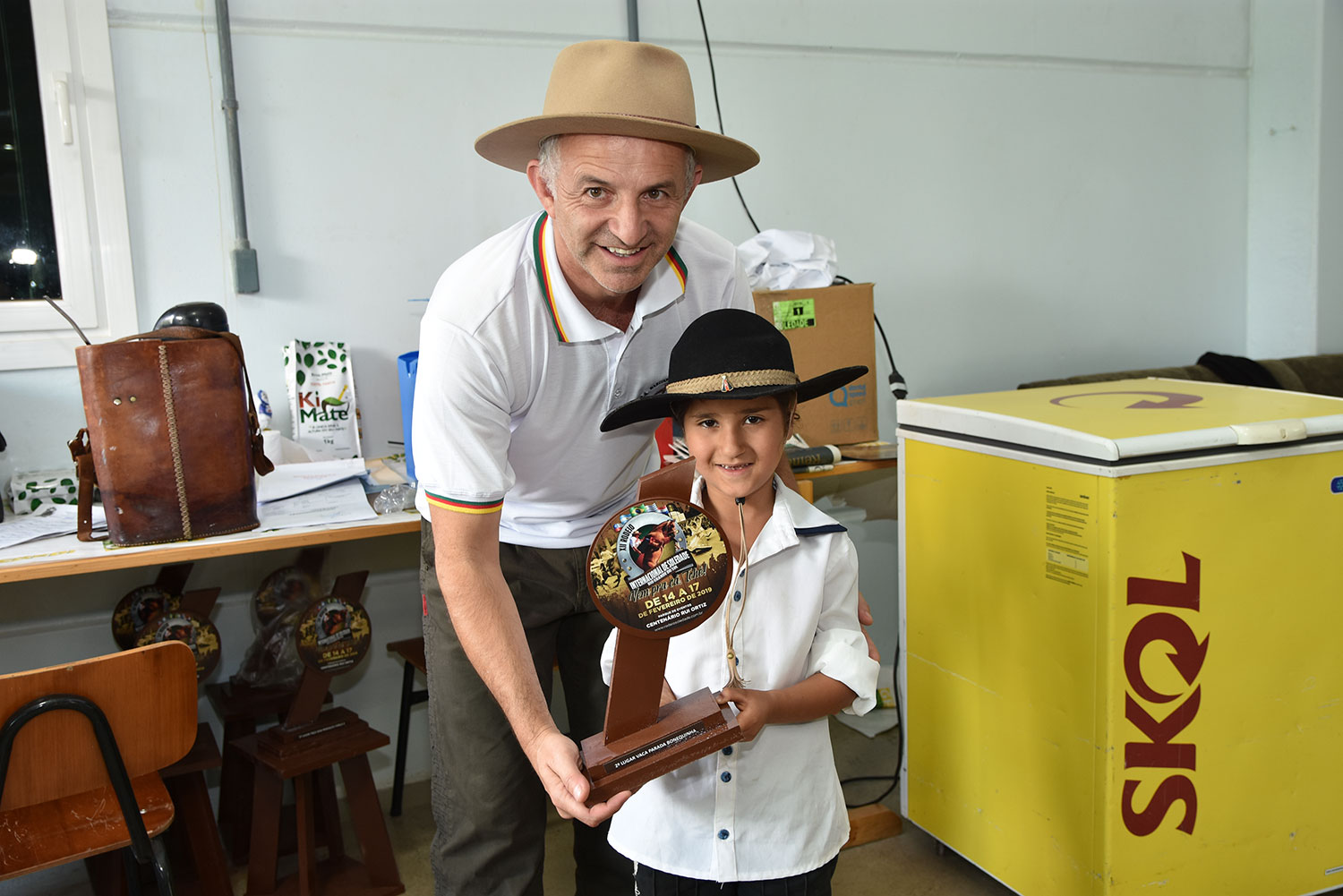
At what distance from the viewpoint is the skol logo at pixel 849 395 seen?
2580 mm

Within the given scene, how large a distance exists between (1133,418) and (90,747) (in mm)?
1836

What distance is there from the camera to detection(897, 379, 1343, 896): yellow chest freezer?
171cm

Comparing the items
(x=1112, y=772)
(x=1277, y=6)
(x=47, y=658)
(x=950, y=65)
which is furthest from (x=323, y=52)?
(x=1277, y=6)

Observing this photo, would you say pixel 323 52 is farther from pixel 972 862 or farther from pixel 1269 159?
pixel 1269 159

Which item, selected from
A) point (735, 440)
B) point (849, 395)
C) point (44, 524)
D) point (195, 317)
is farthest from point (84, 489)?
point (849, 395)

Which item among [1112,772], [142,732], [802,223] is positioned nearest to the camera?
[142,732]

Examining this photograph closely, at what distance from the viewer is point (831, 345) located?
253 cm

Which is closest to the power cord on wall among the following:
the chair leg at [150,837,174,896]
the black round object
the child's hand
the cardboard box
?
the cardboard box

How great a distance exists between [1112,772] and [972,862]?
574 mm

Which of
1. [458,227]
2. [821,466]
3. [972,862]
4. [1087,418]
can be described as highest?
[458,227]

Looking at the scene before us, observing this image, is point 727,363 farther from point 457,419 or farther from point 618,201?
point 457,419

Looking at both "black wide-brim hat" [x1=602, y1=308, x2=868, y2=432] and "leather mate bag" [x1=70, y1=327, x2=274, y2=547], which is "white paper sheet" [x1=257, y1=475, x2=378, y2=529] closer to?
"leather mate bag" [x1=70, y1=327, x2=274, y2=547]

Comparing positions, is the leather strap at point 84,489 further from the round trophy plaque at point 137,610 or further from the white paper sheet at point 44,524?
the round trophy plaque at point 137,610

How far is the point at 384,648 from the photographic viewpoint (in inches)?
107
